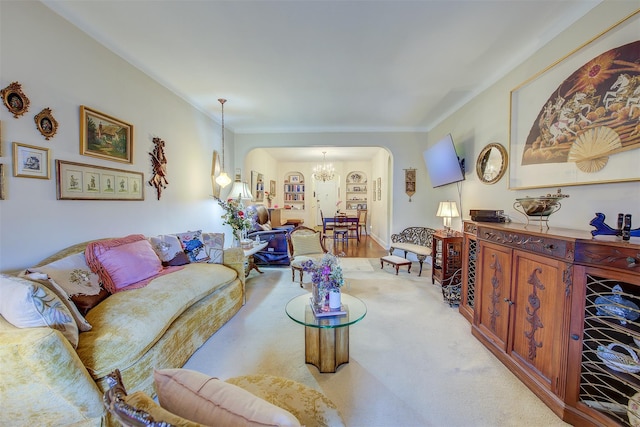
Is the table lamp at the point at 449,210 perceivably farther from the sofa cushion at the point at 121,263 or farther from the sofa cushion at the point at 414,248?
the sofa cushion at the point at 121,263

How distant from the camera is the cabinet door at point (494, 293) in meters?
2.00

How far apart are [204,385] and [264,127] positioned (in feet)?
16.1

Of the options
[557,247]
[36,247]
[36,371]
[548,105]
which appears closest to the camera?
[36,371]

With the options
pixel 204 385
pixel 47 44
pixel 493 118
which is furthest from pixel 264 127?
pixel 204 385

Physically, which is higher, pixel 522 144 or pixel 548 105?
pixel 548 105

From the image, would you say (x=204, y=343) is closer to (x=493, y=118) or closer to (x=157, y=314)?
(x=157, y=314)

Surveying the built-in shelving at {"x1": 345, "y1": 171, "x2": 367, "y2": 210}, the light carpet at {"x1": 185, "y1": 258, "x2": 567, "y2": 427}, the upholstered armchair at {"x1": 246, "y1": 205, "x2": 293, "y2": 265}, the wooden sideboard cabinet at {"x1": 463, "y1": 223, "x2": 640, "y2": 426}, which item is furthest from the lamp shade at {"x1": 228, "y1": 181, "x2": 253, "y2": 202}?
the built-in shelving at {"x1": 345, "y1": 171, "x2": 367, "y2": 210}

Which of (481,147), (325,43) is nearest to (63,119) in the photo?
(325,43)

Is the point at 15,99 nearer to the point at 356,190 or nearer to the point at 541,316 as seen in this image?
the point at 541,316

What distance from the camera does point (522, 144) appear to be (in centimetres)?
251

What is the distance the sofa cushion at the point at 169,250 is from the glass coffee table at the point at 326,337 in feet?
4.78

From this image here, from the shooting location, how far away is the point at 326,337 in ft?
6.21

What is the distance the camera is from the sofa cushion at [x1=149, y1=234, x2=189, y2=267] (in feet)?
8.80

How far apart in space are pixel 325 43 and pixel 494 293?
103 inches
